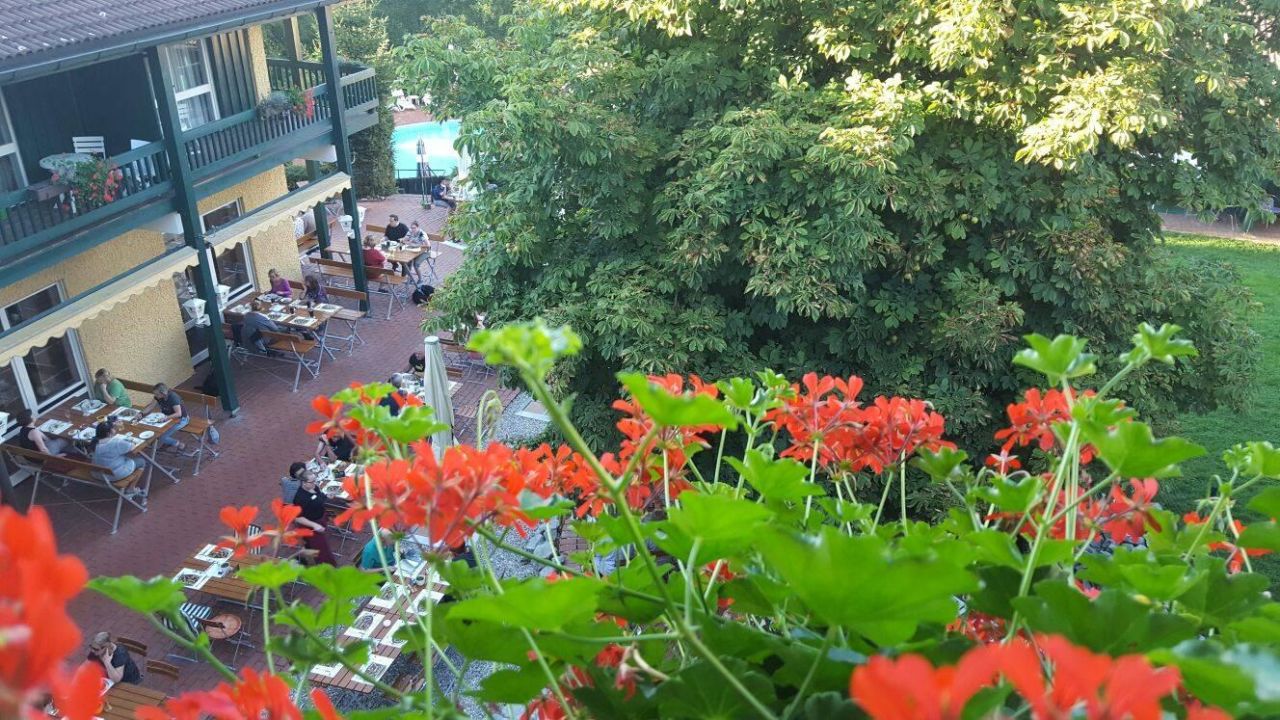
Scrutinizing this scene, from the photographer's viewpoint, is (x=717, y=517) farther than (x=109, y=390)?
No

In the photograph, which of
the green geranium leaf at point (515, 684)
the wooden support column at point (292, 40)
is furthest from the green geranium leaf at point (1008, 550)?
the wooden support column at point (292, 40)

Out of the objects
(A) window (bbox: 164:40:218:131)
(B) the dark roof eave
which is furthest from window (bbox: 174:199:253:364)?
(B) the dark roof eave

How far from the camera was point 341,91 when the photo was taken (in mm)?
15492

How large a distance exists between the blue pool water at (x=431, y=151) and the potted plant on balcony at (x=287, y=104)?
341 inches

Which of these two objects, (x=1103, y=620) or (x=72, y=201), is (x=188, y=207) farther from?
(x=1103, y=620)

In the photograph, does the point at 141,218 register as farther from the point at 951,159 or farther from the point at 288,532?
the point at 288,532

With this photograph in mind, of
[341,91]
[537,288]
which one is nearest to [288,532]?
[537,288]

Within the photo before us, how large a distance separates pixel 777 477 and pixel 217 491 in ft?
34.8

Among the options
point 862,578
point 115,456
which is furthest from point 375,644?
point 862,578

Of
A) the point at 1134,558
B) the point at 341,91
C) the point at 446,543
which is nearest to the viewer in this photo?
the point at 446,543

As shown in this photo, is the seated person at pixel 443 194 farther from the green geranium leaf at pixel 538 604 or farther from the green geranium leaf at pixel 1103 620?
the green geranium leaf at pixel 1103 620

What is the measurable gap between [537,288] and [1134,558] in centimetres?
741

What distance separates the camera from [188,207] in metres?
12.0

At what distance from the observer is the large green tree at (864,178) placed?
7516 millimetres
